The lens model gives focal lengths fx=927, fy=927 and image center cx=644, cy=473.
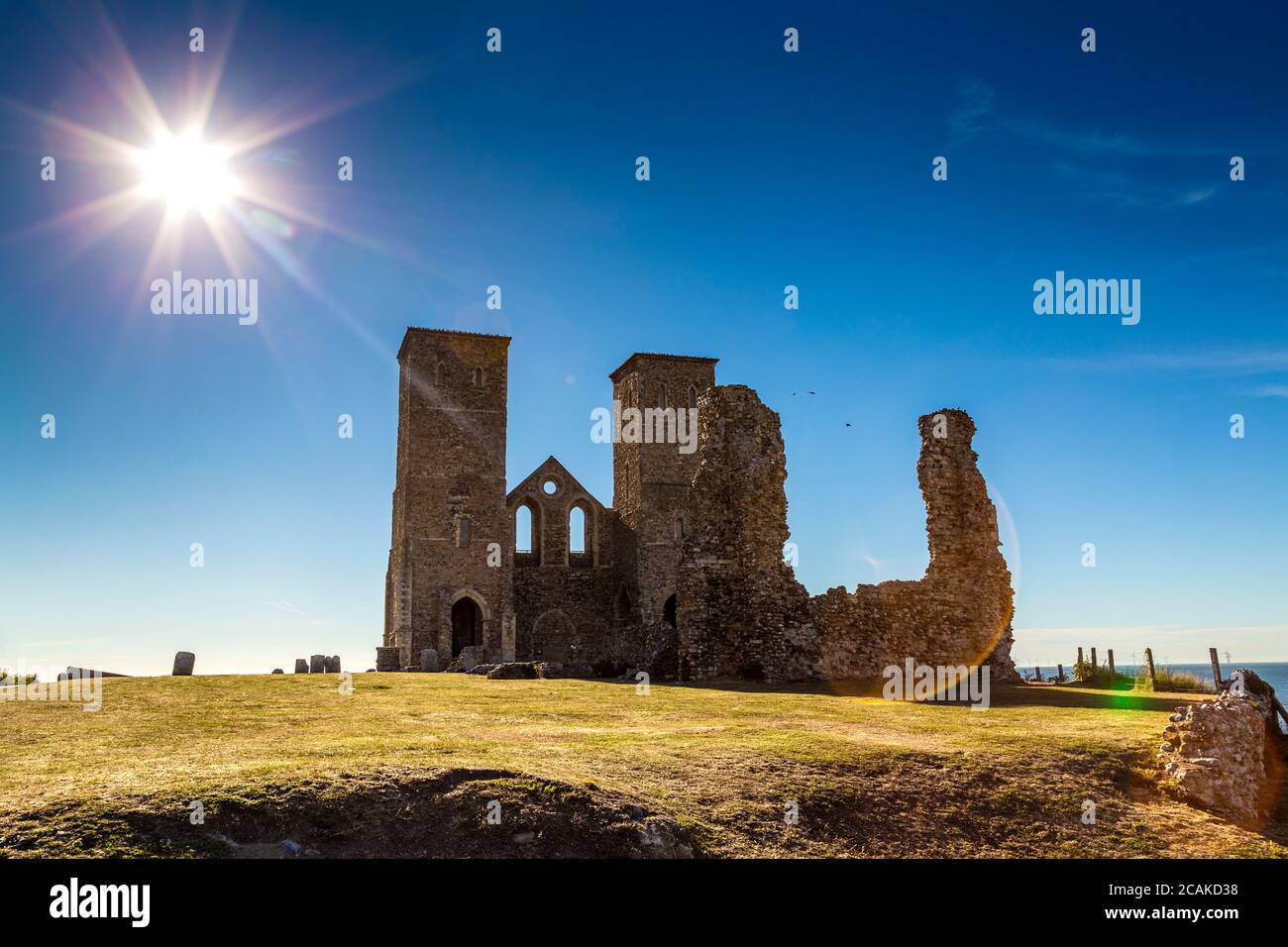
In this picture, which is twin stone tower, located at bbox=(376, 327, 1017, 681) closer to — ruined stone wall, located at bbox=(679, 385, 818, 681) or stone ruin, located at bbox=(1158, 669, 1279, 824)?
ruined stone wall, located at bbox=(679, 385, 818, 681)

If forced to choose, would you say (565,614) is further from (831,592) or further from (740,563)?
(831,592)

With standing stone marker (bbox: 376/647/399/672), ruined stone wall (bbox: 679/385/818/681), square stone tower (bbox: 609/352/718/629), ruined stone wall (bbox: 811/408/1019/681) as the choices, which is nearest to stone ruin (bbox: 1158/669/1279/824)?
ruined stone wall (bbox: 811/408/1019/681)

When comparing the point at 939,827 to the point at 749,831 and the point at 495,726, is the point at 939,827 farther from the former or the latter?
the point at 495,726

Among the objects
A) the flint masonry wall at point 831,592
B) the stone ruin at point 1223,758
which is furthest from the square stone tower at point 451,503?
the stone ruin at point 1223,758

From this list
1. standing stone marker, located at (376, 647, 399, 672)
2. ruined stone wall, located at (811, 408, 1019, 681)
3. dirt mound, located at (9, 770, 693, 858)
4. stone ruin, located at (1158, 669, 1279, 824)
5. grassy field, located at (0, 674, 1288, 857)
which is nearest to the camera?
dirt mound, located at (9, 770, 693, 858)

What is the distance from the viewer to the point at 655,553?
135 ft

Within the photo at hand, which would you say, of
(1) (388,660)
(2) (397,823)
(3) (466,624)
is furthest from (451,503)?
(2) (397,823)

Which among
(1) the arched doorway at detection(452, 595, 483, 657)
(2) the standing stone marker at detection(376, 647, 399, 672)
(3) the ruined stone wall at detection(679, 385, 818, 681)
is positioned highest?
(3) the ruined stone wall at detection(679, 385, 818, 681)

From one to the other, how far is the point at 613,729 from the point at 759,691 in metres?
6.93

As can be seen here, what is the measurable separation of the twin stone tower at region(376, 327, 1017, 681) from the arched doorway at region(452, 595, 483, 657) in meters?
0.09

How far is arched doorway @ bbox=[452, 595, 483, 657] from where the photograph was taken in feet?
124

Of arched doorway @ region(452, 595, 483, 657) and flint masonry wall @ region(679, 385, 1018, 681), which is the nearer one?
flint masonry wall @ region(679, 385, 1018, 681)
